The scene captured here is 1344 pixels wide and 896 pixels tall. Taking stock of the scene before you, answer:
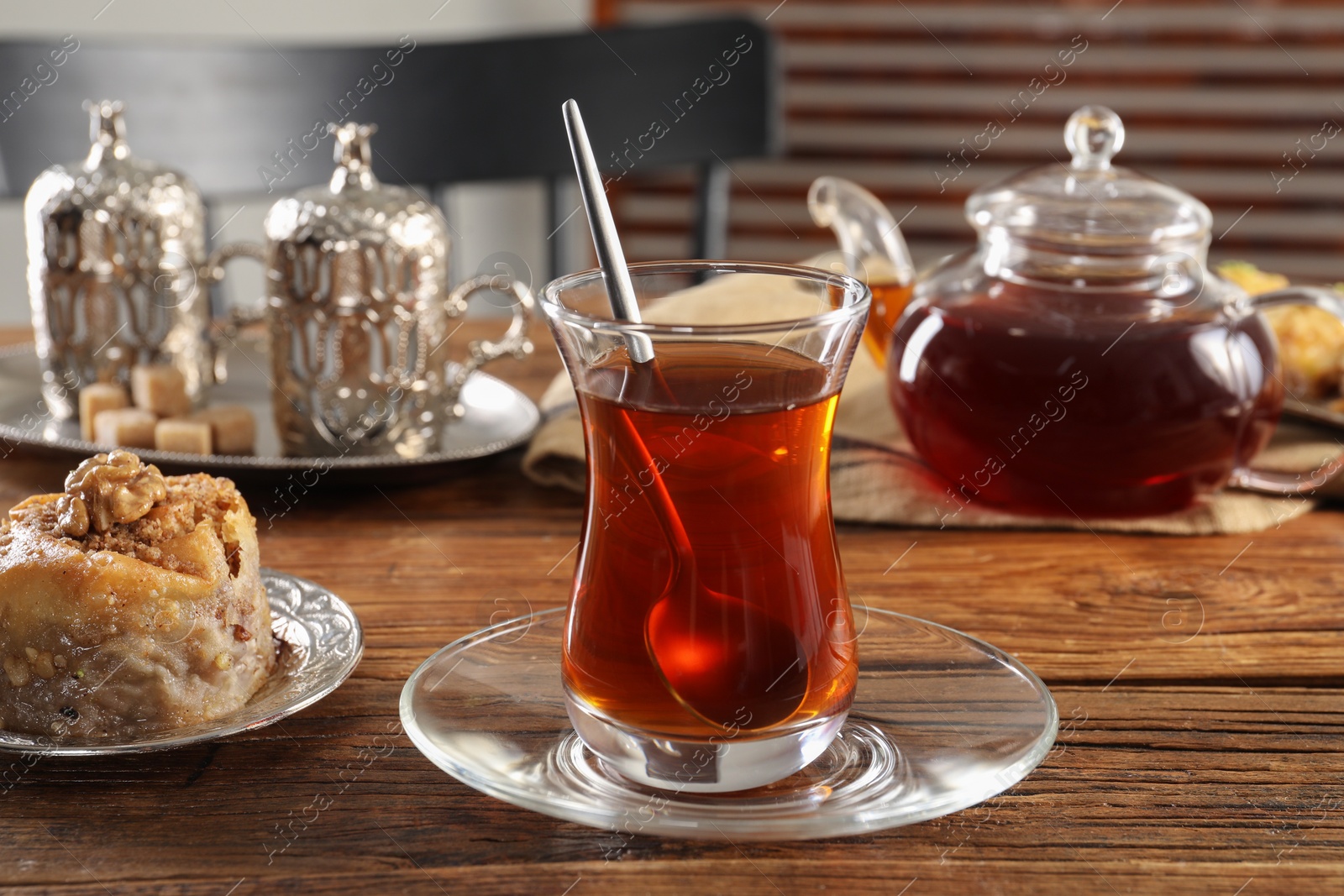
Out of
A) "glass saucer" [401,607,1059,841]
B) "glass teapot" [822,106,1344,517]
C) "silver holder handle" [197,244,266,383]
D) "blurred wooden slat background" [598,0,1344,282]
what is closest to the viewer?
"glass saucer" [401,607,1059,841]

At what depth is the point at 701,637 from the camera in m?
0.60

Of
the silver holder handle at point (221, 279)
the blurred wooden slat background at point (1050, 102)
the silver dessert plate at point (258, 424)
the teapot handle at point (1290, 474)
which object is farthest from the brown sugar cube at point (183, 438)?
the blurred wooden slat background at point (1050, 102)

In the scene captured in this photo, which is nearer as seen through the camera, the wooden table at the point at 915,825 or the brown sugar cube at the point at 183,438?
the wooden table at the point at 915,825

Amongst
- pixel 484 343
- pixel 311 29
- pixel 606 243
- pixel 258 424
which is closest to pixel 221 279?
pixel 258 424

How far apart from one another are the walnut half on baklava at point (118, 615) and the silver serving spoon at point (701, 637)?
0.22 meters

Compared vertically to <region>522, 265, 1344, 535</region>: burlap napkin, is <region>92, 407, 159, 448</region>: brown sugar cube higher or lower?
higher

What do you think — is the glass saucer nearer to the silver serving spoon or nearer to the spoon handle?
the silver serving spoon

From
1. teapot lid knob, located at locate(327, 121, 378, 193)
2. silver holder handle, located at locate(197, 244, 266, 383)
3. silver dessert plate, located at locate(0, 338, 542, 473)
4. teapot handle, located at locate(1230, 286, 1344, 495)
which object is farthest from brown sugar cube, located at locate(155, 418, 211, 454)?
teapot handle, located at locate(1230, 286, 1344, 495)

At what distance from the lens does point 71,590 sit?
612mm

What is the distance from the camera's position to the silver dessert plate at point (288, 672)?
1.93ft

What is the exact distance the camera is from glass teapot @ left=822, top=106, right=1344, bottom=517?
0.98m

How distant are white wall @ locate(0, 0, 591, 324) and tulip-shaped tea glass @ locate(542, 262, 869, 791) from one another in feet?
5.18

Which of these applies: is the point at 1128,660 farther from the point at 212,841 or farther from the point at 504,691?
the point at 212,841

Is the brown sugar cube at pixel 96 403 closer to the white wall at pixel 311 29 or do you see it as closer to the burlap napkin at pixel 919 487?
the burlap napkin at pixel 919 487
